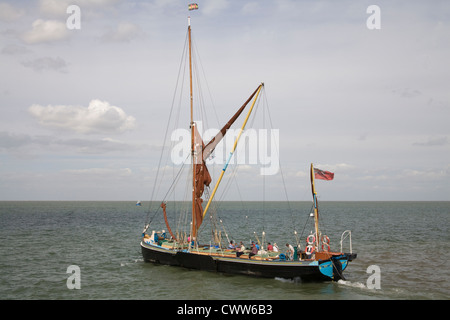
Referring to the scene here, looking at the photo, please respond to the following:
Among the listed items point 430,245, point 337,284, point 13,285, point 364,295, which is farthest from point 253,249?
point 430,245

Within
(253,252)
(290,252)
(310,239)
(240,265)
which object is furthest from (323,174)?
(240,265)

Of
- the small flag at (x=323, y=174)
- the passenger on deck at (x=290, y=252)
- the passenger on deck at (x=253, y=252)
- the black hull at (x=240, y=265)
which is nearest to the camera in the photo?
the black hull at (x=240, y=265)

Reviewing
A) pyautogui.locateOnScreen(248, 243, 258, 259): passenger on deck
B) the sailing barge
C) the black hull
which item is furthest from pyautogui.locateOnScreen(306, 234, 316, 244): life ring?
pyautogui.locateOnScreen(248, 243, 258, 259): passenger on deck

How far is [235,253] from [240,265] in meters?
2.02

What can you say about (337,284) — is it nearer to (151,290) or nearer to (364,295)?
(364,295)

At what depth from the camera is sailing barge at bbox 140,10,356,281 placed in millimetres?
29297

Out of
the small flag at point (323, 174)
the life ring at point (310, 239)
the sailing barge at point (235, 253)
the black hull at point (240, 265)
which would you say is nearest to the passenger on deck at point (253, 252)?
the sailing barge at point (235, 253)

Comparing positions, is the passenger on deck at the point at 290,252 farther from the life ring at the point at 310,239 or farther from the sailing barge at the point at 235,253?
the life ring at the point at 310,239

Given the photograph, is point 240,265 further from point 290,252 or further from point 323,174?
point 323,174

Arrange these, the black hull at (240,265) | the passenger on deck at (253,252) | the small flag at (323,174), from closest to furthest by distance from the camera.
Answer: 1. the black hull at (240,265)
2. the small flag at (323,174)
3. the passenger on deck at (253,252)

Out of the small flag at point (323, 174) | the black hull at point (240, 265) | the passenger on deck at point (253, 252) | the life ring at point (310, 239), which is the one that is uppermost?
the small flag at point (323, 174)

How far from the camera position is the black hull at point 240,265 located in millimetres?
29234

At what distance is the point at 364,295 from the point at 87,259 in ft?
94.3
